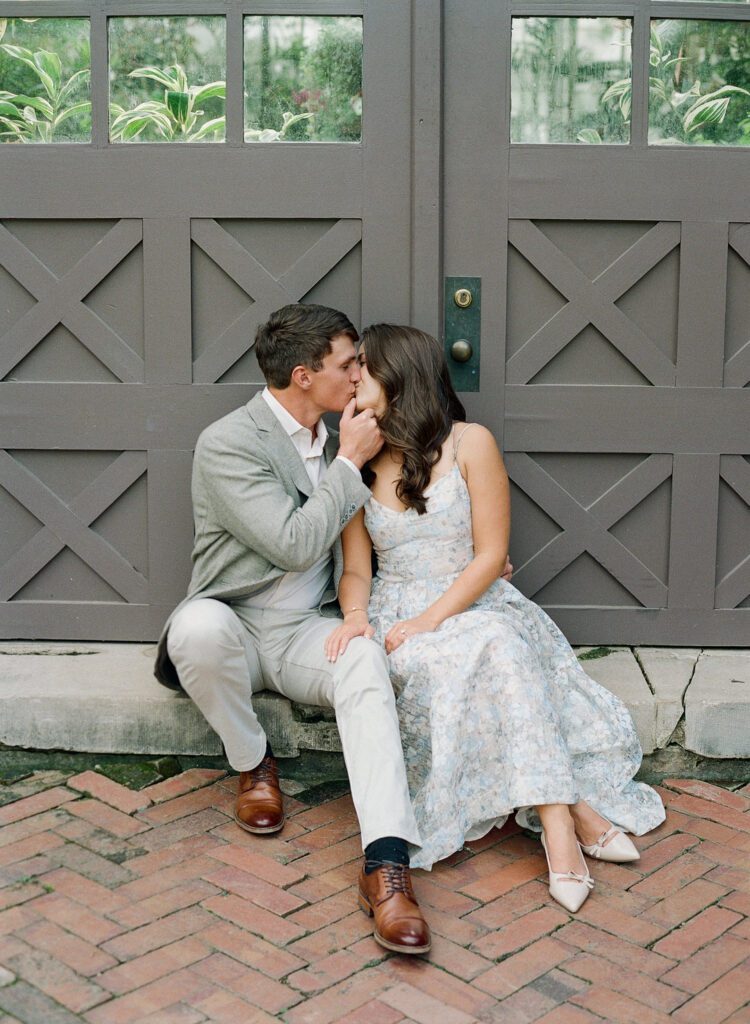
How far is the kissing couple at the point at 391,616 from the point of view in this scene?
3262 millimetres

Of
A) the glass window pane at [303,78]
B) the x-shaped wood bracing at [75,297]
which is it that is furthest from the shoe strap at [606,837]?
the glass window pane at [303,78]

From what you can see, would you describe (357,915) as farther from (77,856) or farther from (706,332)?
(706,332)

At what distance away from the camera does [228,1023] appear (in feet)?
8.41

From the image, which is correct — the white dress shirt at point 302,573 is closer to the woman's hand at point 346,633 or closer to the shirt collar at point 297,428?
the shirt collar at point 297,428

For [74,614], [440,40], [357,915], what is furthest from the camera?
[74,614]

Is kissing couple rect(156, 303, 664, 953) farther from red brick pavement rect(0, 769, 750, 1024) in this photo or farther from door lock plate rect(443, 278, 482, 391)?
door lock plate rect(443, 278, 482, 391)

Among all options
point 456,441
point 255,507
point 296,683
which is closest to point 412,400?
point 456,441

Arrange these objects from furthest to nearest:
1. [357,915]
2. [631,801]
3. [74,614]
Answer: [74,614] → [631,801] → [357,915]

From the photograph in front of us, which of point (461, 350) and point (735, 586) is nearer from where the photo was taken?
point (461, 350)

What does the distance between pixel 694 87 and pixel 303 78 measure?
129cm

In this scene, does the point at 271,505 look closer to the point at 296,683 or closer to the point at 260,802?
the point at 296,683

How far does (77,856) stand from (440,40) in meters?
2.72

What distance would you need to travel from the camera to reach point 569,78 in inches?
155

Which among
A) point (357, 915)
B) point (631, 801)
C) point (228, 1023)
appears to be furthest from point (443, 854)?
point (228, 1023)
